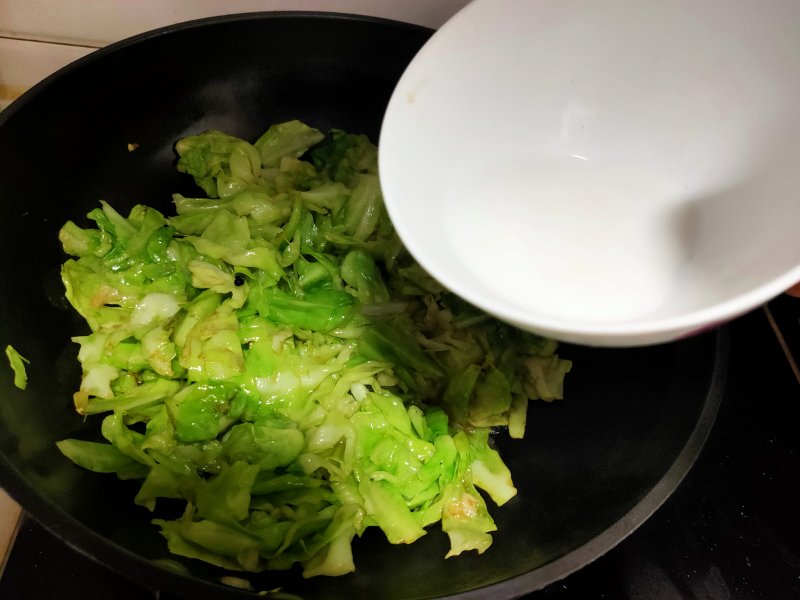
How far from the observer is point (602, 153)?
920mm

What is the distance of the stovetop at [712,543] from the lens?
3.70 ft

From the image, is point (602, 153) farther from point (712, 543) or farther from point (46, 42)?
point (46, 42)

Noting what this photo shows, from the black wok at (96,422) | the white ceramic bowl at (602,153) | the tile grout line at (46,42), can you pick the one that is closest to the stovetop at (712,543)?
the black wok at (96,422)

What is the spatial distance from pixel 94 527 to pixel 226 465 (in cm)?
22

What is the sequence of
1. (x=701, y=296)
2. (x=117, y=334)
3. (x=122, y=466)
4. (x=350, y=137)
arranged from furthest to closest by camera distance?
(x=350, y=137) → (x=117, y=334) → (x=122, y=466) → (x=701, y=296)

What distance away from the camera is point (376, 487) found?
3.60ft

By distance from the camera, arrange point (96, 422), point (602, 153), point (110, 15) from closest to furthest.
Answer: point (602, 153) < point (96, 422) < point (110, 15)

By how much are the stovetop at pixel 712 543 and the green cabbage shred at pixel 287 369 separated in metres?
0.24

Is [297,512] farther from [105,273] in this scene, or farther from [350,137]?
[350,137]

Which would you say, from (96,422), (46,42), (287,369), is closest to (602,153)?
(287,369)

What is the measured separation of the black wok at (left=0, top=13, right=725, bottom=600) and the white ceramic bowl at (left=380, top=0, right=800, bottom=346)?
35 cm

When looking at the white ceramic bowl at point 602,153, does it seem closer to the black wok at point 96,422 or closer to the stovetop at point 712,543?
the black wok at point 96,422

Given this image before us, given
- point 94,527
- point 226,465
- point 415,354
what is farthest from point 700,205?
point 94,527

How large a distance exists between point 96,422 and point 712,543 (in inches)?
44.8
